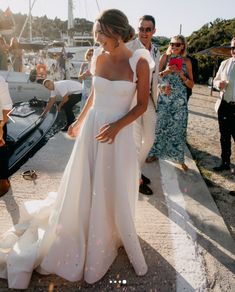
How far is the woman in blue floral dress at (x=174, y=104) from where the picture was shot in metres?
4.81

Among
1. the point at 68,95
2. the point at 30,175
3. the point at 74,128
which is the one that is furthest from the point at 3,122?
the point at 68,95

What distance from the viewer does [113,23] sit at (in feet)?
7.79

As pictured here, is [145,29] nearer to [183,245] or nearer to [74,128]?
[74,128]

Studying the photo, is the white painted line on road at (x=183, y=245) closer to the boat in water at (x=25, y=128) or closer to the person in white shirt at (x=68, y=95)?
the boat in water at (x=25, y=128)

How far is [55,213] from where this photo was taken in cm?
283

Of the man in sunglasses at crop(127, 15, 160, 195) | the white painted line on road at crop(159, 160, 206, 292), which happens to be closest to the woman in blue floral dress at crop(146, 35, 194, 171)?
the man in sunglasses at crop(127, 15, 160, 195)

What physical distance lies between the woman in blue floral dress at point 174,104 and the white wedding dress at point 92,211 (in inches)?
89.3

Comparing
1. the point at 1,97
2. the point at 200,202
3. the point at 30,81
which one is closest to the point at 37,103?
the point at 30,81

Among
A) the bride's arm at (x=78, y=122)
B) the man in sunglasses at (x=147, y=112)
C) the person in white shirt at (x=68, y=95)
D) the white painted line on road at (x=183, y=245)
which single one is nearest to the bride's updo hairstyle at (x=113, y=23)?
the bride's arm at (x=78, y=122)

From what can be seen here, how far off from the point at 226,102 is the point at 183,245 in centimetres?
265

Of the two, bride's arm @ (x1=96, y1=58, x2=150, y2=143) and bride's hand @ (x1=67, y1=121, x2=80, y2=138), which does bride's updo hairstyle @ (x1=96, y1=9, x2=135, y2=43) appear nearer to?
bride's arm @ (x1=96, y1=58, x2=150, y2=143)

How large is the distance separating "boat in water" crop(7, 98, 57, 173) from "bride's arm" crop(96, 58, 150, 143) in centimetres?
290

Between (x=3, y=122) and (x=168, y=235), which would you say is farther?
(x=3, y=122)

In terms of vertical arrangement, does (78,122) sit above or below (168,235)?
above
